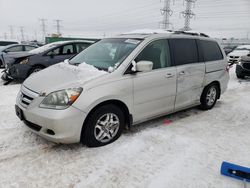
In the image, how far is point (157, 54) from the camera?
395 centimetres

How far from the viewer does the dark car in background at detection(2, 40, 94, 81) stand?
24.5 feet

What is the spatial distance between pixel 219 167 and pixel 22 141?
Answer: 2873mm

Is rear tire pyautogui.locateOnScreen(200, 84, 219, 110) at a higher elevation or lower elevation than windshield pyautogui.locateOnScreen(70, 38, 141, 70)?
lower

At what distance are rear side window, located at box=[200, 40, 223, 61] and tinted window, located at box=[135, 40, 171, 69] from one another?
127 centimetres

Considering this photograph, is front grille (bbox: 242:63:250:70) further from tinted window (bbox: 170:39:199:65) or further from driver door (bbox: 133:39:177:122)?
driver door (bbox: 133:39:177:122)

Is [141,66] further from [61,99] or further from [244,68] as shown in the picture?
[244,68]

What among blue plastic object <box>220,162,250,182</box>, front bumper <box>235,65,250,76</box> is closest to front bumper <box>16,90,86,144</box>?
blue plastic object <box>220,162,250,182</box>

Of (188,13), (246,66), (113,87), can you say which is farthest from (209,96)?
(188,13)

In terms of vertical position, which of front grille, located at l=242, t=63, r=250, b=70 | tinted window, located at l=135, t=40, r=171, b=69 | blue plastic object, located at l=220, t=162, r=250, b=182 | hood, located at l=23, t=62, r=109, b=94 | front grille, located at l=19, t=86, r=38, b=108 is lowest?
blue plastic object, located at l=220, t=162, r=250, b=182

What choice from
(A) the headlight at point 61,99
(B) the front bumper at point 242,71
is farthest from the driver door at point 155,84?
(B) the front bumper at point 242,71

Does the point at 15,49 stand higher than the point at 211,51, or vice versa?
the point at 211,51

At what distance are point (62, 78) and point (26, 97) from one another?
58 cm

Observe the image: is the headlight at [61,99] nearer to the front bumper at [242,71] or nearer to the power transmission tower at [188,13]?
the front bumper at [242,71]

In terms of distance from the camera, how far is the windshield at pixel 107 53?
3.65 meters
